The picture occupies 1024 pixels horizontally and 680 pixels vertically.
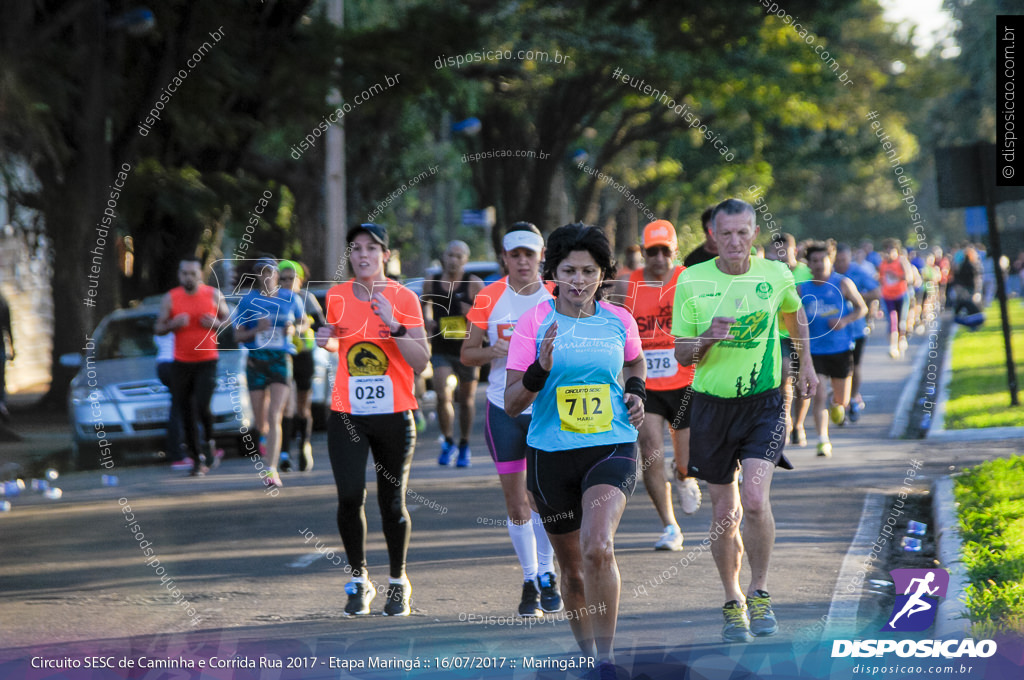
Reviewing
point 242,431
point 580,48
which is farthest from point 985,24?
point 242,431

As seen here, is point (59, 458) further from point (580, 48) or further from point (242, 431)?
point (580, 48)

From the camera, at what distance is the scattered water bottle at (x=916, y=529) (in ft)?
28.4

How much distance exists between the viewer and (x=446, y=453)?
12711mm

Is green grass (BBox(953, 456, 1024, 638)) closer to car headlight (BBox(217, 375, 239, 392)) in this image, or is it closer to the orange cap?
the orange cap

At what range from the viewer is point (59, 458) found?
47.8 feet

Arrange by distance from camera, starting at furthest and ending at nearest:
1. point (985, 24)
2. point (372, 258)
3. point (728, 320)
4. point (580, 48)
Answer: point (985, 24) → point (580, 48) → point (372, 258) → point (728, 320)

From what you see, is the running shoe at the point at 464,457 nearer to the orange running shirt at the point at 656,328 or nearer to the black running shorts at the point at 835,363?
the black running shorts at the point at 835,363

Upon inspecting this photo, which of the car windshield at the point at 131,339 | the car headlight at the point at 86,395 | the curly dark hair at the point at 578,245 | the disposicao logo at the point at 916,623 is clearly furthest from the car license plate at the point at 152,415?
the curly dark hair at the point at 578,245

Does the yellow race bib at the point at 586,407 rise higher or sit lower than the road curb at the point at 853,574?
higher

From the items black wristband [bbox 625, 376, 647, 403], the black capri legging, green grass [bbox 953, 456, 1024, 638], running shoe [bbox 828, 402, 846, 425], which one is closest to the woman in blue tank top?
running shoe [bbox 828, 402, 846, 425]

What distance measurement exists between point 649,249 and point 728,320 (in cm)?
253

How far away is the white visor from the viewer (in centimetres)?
683

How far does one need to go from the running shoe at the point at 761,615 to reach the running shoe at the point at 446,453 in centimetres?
667

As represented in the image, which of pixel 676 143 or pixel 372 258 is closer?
pixel 372 258
